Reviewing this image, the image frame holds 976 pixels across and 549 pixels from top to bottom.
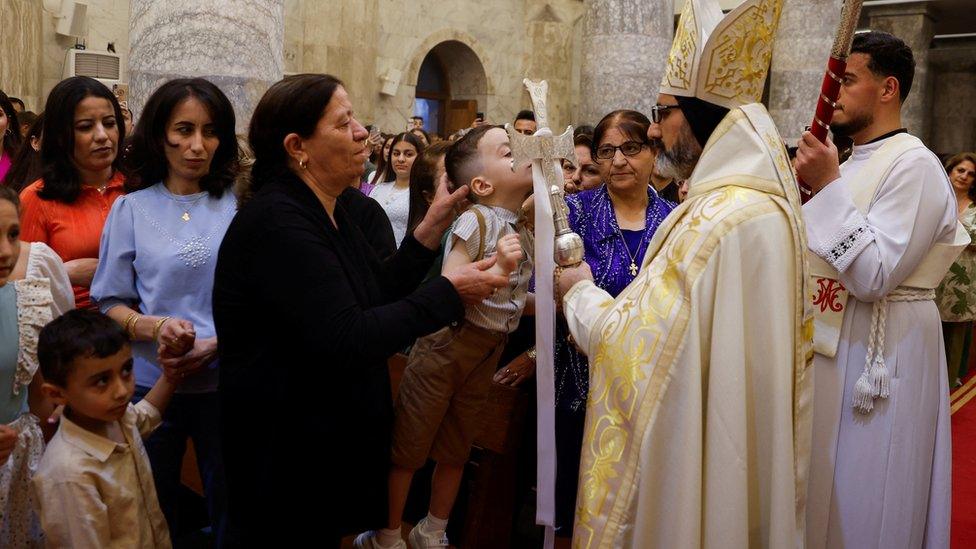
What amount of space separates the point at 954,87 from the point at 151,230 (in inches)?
645

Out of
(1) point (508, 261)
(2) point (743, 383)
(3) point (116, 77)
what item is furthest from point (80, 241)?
(3) point (116, 77)

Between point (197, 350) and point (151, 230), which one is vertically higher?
point (151, 230)

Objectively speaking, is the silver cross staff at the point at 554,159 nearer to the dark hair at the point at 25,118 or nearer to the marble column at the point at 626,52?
the dark hair at the point at 25,118

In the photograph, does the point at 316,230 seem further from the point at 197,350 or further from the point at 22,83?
the point at 22,83

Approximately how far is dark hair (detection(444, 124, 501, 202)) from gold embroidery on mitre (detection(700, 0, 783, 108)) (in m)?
0.84

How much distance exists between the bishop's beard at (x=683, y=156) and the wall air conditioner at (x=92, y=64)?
9086 millimetres

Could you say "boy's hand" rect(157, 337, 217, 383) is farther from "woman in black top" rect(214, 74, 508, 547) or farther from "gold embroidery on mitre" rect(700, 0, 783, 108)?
"gold embroidery on mitre" rect(700, 0, 783, 108)

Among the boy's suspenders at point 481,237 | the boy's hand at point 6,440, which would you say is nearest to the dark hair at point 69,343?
the boy's hand at point 6,440

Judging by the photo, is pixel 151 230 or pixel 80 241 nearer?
pixel 151 230

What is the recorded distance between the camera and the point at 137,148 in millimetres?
3125

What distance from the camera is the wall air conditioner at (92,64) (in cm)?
1039

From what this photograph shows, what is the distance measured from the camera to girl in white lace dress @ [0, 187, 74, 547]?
2.58 meters

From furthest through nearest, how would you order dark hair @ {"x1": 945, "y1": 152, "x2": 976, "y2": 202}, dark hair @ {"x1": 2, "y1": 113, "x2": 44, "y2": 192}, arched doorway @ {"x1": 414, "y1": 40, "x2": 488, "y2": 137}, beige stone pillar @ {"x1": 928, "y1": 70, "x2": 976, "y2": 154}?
beige stone pillar @ {"x1": 928, "y1": 70, "x2": 976, "y2": 154} → arched doorway @ {"x1": 414, "y1": 40, "x2": 488, "y2": 137} → dark hair @ {"x1": 945, "y1": 152, "x2": 976, "y2": 202} → dark hair @ {"x1": 2, "y1": 113, "x2": 44, "y2": 192}

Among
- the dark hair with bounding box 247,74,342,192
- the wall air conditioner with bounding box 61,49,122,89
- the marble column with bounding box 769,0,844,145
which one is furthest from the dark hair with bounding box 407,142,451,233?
the marble column with bounding box 769,0,844,145
